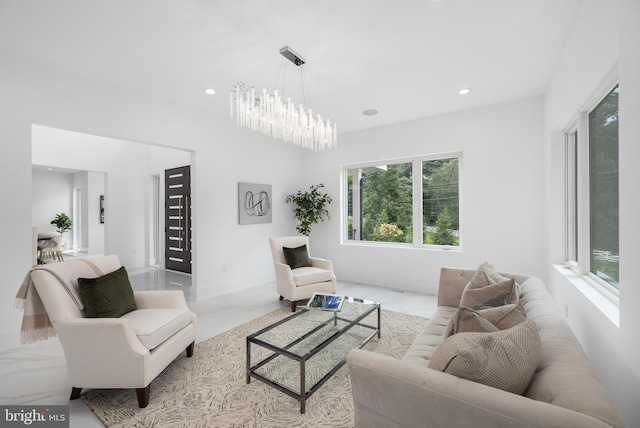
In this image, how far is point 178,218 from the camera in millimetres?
6117

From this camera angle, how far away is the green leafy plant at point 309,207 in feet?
18.2

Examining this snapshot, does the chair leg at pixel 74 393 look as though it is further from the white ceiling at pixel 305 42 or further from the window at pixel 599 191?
the window at pixel 599 191

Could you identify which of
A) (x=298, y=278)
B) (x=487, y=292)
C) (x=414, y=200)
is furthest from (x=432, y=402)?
(x=414, y=200)

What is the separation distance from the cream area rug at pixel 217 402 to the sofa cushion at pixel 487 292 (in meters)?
0.90

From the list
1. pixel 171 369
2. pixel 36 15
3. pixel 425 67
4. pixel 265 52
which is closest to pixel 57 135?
pixel 36 15

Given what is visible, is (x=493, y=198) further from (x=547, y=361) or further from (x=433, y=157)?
(x=547, y=361)

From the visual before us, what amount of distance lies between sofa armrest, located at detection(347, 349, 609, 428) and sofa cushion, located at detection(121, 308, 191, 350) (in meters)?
1.54

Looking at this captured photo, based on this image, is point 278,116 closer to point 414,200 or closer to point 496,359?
A: point 496,359

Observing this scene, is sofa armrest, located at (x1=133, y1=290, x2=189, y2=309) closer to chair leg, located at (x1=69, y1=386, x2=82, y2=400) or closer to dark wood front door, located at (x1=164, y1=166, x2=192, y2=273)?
chair leg, located at (x1=69, y1=386, x2=82, y2=400)

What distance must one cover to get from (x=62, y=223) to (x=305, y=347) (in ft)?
33.0

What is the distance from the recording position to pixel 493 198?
410 cm

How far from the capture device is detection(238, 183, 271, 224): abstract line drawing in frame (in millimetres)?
4910

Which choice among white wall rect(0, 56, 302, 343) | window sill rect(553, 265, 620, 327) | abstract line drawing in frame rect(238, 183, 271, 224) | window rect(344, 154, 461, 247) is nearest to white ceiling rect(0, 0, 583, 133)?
white wall rect(0, 56, 302, 343)

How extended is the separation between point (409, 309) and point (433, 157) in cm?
243
